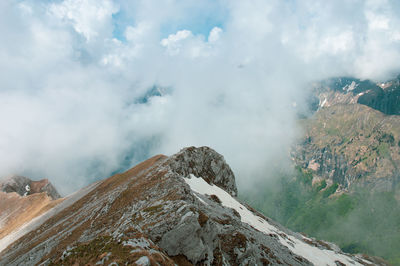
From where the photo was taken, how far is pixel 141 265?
16.5 meters

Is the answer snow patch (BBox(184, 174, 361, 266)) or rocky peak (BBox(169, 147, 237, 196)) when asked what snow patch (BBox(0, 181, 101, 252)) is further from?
snow patch (BBox(184, 174, 361, 266))

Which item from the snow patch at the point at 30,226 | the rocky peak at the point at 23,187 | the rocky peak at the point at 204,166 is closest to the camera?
the rocky peak at the point at 204,166

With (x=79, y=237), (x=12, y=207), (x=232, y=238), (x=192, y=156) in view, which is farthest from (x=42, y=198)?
(x=232, y=238)

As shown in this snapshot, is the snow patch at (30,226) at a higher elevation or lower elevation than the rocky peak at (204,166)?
lower

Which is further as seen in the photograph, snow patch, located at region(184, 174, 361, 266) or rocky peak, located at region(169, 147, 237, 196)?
rocky peak, located at region(169, 147, 237, 196)

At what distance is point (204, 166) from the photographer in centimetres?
8894

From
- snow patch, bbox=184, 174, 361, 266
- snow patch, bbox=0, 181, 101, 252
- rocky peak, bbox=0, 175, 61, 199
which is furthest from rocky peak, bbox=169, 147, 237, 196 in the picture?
rocky peak, bbox=0, 175, 61, 199

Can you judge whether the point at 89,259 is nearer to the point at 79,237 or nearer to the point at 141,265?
the point at 141,265

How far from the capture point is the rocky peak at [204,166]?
241 ft

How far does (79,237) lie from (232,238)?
2748 centimetres

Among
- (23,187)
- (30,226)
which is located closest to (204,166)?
(30,226)

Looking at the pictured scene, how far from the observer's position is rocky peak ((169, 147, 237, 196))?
73.5 m

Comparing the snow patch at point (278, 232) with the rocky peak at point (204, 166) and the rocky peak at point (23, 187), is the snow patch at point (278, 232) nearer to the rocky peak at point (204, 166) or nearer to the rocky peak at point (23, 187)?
the rocky peak at point (204, 166)

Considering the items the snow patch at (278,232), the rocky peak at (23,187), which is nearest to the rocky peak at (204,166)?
the snow patch at (278,232)
